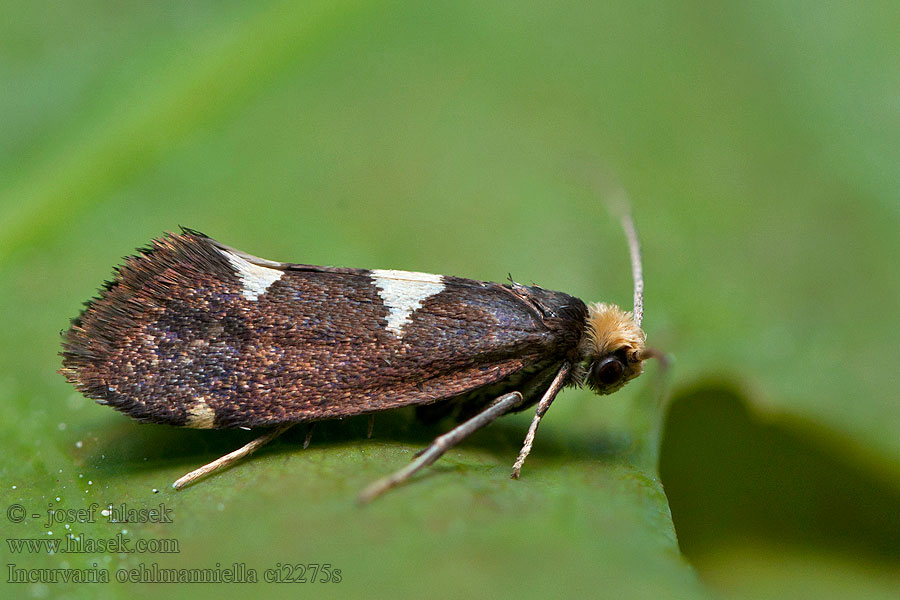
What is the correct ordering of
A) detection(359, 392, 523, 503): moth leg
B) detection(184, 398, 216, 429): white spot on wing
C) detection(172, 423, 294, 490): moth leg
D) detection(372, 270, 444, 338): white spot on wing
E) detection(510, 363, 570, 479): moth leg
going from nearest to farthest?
1. detection(359, 392, 523, 503): moth leg
2. detection(172, 423, 294, 490): moth leg
3. detection(184, 398, 216, 429): white spot on wing
4. detection(510, 363, 570, 479): moth leg
5. detection(372, 270, 444, 338): white spot on wing

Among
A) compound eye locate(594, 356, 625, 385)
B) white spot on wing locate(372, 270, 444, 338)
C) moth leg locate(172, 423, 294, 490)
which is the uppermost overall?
white spot on wing locate(372, 270, 444, 338)

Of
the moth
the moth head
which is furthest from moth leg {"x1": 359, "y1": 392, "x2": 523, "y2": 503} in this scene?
the moth head

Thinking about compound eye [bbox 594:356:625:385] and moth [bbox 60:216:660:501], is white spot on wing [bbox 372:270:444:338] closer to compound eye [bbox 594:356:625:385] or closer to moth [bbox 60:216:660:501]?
moth [bbox 60:216:660:501]

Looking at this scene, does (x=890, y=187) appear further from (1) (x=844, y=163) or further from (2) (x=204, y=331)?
(2) (x=204, y=331)

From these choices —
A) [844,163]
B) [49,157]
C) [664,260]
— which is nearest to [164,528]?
[49,157]

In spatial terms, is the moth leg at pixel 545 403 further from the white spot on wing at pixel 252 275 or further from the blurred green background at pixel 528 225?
the white spot on wing at pixel 252 275

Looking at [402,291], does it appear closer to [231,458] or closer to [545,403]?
[545,403]

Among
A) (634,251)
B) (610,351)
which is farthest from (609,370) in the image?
(634,251)
